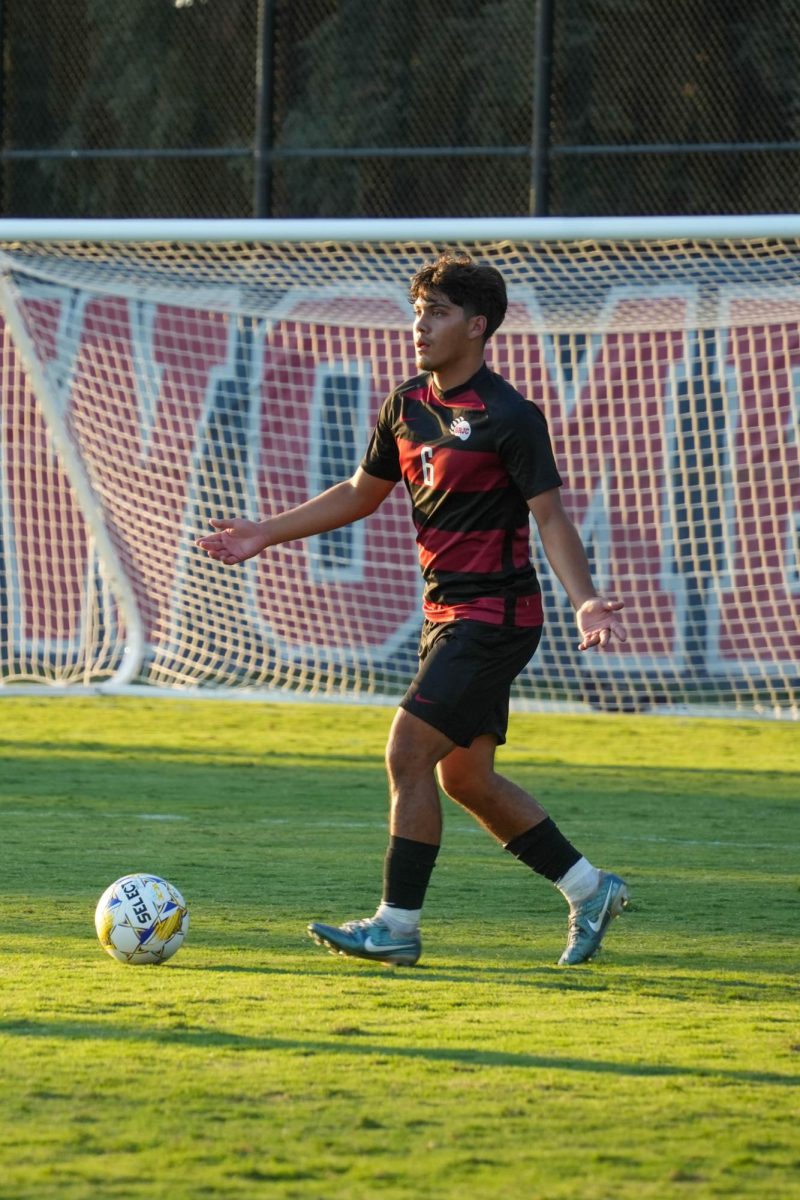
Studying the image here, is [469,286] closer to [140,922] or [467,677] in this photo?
[467,677]

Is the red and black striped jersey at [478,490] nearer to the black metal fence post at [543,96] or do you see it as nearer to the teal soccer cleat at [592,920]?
the teal soccer cleat at [592,920]

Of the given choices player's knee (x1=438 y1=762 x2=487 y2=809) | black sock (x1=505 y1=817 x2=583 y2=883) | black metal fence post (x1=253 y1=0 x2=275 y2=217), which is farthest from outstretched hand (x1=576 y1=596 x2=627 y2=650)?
black metal fence post (x1=253 y1=0 x2=275 y2=217)

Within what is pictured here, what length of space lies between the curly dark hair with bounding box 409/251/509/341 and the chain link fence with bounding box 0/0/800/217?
27.2 ft

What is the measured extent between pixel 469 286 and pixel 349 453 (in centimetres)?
836

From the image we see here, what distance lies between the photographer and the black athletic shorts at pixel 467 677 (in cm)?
483

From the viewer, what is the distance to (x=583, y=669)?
40.8 feet

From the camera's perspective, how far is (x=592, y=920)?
499 cm

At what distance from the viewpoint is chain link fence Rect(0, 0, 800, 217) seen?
1337 cm

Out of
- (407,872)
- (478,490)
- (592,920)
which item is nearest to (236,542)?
(478,490)

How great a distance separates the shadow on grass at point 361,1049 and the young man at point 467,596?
0.89 m

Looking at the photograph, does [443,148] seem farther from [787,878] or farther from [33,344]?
[787,878]

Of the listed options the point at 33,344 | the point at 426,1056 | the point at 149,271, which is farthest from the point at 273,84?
the point at 426,1056

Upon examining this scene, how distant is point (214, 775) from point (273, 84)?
23.7ft

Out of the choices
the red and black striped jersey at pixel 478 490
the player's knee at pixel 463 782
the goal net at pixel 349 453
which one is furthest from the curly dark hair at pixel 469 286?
the goal net at pixel 349 453
